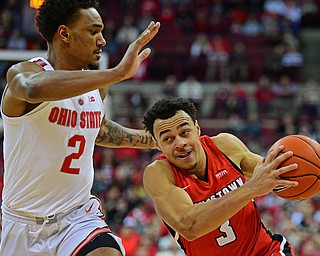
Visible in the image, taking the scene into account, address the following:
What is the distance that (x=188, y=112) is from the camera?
4.89 m

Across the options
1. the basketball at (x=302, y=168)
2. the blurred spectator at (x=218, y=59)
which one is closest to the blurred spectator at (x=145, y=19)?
the blurred spectator at (x=218, y=59)

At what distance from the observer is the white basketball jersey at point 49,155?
14.6ft

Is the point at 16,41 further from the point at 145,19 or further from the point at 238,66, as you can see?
the point at 238,66

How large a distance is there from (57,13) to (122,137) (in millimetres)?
1223

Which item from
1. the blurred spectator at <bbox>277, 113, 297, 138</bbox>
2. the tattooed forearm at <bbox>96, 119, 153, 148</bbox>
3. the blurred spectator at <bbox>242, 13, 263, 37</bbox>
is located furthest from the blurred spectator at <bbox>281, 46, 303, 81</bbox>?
the tattooed forearm at <bbox>96, 119, 153, 148</bbox>

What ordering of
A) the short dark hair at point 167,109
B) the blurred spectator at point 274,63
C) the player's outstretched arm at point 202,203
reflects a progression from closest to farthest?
the player's outstretched arm at point 202,203 < the short dark hair at point 167,109 < the blurred spectator at point 274,63

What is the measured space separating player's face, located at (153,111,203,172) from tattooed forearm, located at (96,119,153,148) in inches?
24.2

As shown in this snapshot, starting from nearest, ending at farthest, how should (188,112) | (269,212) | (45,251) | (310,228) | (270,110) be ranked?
(45,251) < (188,112) < (310,228) < (269,212) < (270,110)

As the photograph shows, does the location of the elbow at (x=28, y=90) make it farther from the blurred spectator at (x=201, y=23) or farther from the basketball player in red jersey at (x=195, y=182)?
the blurred spectator at (x=201, y=23)

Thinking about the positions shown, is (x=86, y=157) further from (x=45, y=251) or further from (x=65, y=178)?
(x=45, y=251)

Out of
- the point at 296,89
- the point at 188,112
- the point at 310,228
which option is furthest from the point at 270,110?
the point at 188,112

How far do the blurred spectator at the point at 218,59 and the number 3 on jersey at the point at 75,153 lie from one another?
14.1m

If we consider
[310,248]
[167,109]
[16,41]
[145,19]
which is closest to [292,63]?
[145,19]

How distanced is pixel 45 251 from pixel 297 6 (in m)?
18.3
